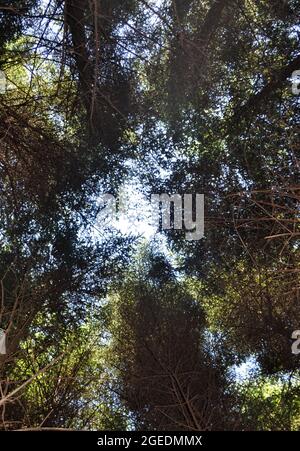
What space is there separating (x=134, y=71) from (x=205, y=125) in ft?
4.14

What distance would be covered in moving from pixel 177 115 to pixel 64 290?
2266 millimetres

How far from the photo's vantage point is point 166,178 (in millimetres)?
6199

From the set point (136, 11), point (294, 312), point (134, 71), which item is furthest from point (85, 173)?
point (294, 312)

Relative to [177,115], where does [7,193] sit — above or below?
below

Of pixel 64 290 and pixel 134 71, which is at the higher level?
pixel 134 71

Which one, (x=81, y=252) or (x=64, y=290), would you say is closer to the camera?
(x=64, y=290)

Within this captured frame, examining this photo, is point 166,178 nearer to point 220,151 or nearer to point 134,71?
point 220,151
